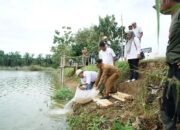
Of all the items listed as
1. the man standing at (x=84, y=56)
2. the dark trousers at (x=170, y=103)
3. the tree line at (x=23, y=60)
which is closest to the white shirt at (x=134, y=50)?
the dark trousers at (x=170, y=103)

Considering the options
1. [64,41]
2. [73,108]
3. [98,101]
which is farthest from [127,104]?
[64,41]

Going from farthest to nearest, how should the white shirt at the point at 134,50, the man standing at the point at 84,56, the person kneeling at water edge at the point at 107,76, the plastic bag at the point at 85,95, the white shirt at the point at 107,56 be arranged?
the man standing at the point at 84,56
the white shirt at the point at 107,56
the white shirt at the point at 134,50
the plastic bag at the point at 85,95
the person kneeling at water edge at the point at 107,76

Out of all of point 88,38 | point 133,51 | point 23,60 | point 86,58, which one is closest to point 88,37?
point 88,38

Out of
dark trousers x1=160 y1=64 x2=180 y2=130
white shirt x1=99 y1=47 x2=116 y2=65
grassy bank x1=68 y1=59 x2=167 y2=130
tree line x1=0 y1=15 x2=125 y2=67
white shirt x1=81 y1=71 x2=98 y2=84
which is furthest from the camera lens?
tree line x1=0 y1=15 x2=125 y2=67

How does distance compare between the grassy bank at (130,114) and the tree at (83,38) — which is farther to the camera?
the tree at (83,38)

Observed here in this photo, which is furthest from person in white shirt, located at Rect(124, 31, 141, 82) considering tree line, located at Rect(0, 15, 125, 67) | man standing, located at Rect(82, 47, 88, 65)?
tree line, located at Rect(0, 15, 125, 67)

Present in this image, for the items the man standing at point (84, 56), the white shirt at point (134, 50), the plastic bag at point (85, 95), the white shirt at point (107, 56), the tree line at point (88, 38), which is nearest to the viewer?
the plastic bag at point (85, 95)

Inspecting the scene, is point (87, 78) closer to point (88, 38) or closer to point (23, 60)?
point (88, 38)

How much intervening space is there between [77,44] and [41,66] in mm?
40146

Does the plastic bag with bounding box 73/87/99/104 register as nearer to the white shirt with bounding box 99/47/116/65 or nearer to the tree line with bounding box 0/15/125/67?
the white shirt with bounding box 99/47/116/65

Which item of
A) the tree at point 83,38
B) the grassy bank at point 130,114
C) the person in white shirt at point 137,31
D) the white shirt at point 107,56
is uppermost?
the tree at point 83,38

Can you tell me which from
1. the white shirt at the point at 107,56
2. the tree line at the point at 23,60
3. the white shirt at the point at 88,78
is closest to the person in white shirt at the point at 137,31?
the white shirt at the point at 107,56

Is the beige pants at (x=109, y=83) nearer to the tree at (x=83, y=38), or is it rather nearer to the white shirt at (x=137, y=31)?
the white shirt at (x=137, y=31)

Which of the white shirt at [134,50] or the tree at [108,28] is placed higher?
the tree at [108,28]
